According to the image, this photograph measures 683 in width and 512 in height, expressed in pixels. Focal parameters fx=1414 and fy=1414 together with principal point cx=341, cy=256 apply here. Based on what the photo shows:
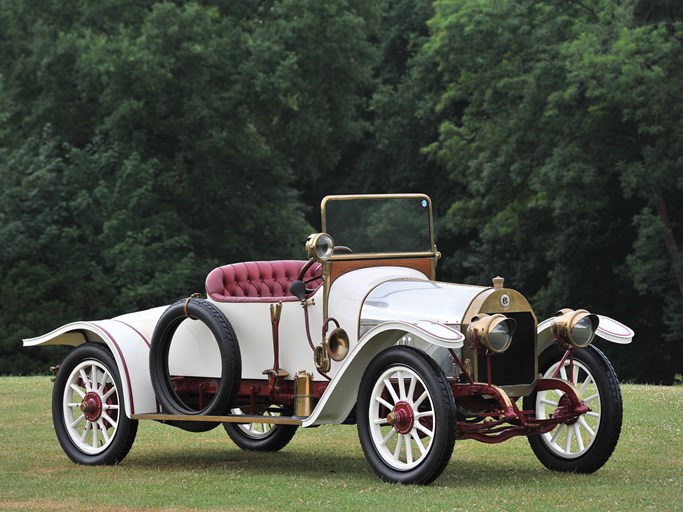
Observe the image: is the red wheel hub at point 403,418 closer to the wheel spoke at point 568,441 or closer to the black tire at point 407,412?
the black tire at point 407,412

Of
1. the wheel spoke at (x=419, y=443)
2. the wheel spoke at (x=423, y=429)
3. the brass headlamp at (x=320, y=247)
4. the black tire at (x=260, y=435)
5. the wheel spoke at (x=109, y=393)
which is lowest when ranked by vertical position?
the black tire at (x=260, y=435)

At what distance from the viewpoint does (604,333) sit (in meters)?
10.5

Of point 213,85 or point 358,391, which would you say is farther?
point 213,85

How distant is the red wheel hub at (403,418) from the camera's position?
9.55 metres

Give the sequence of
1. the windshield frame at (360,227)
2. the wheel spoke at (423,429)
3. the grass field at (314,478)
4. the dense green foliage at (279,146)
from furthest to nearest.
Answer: the dense green foliage at (279,146) < the windshield frame at (360,227) < the wheel spoke at (423,429) < the grass field at (314,478)

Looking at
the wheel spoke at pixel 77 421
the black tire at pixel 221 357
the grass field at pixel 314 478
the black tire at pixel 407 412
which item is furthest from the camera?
the wheel spoke at pixel 77 421

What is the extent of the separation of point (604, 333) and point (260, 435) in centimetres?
333

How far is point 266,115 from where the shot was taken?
41.7 m

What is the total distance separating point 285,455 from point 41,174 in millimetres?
29090

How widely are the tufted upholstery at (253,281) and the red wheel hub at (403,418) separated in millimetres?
1660

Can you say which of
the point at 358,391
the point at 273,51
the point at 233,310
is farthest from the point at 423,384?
the point at 273,51

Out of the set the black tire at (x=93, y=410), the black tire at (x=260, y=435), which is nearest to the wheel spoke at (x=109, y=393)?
the black tire at (x=93, y=410)

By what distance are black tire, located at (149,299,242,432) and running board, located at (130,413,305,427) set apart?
1.5 inches

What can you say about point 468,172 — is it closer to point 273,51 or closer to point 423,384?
point 273,51
